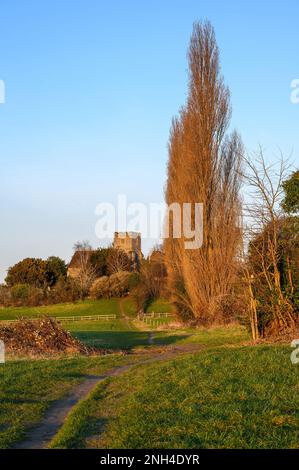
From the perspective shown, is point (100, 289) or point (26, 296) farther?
point (26, 296)

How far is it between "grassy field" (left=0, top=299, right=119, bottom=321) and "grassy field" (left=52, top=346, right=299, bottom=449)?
151ft

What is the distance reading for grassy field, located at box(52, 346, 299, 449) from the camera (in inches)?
245

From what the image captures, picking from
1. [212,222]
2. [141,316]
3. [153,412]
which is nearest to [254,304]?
[153,412]

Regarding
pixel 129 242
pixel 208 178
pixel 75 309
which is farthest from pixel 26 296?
pixel 208 178

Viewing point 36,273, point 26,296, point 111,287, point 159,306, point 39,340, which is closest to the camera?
point 39,340

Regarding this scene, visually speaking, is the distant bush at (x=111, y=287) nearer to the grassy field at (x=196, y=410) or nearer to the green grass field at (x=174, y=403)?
the green grass field at (x=174, y=403)

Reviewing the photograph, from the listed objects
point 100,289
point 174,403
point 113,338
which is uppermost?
point 100,289

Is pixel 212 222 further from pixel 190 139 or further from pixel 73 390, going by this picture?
pixel 73 390

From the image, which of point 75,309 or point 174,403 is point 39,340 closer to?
point 174,403

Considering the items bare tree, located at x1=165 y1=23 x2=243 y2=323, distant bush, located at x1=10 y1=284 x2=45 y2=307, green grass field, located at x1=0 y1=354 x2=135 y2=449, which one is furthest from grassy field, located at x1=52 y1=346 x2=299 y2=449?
distant bush, located at x1=10 y1=284 x2=45 y2=307

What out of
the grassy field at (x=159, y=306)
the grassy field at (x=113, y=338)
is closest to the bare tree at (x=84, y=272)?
the grassy field at (x=159, y=306)

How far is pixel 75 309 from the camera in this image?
6194 centimetres

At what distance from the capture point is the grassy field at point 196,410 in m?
6.21

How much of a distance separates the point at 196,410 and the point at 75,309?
55425 mm
